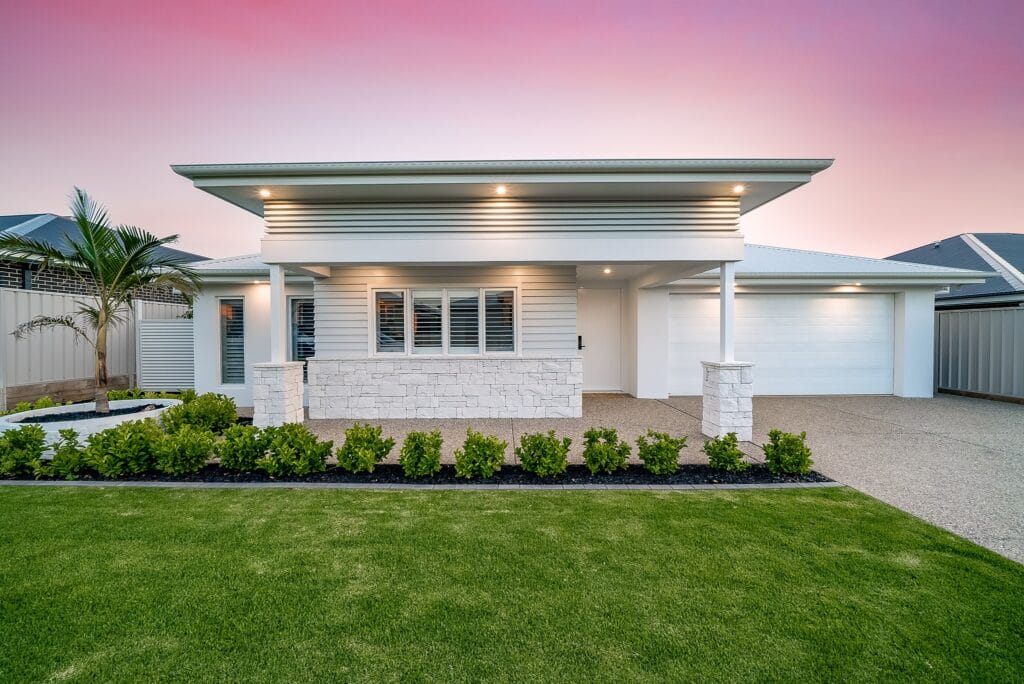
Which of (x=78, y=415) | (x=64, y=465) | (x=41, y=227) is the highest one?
(x=41, y=227)

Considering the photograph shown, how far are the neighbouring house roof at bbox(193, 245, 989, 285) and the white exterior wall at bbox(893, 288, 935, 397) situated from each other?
0.54m

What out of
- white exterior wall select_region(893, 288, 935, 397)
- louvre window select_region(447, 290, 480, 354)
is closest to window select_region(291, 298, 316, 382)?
louvre window select_region(447, 290, 480, 354)

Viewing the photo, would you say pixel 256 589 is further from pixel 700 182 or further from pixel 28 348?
pixel 28 348

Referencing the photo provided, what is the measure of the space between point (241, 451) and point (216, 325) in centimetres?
577

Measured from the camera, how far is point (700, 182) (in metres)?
5.98

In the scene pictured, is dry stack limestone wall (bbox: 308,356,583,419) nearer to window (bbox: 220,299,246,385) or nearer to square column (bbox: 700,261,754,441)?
square column (bbox: 700,261,754,441)

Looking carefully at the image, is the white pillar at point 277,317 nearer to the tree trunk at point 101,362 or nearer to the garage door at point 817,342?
the tree trunk at point 101,362

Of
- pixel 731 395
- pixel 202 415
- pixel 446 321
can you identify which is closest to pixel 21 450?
pixel 202 415

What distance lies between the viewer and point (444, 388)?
794cm

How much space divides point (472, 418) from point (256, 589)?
5.32m

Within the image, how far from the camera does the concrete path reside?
3.86 m

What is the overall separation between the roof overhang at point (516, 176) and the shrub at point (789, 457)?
11.7 ft

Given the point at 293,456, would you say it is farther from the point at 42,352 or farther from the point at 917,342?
the point at 917,342

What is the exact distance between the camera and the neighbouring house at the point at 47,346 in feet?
25.4
